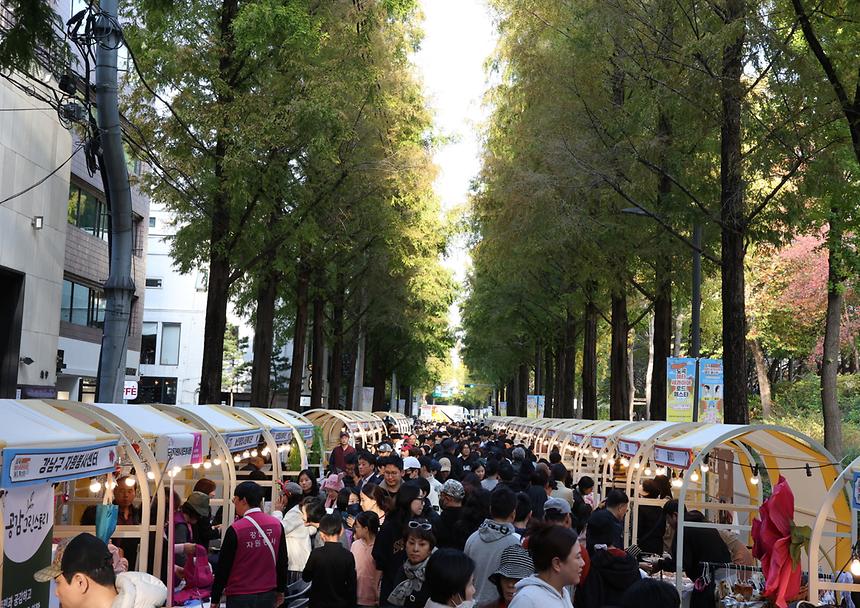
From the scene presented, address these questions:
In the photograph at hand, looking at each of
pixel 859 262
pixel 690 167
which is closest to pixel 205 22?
pixel 690 167

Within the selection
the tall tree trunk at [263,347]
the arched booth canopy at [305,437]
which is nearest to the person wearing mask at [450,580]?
the arched booth canopy at [305,437]

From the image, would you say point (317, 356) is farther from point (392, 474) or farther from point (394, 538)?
point (394, 538)

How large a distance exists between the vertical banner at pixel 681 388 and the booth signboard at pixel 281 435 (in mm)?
7844

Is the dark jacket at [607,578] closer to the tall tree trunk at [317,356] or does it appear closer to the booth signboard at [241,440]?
the booth signboard at [241,440]

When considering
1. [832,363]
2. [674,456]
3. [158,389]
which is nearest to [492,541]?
[674,456]

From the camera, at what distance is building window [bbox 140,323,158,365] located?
69188mm

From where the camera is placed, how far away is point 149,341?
6956 centimetres

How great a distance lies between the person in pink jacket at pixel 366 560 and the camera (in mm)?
7809

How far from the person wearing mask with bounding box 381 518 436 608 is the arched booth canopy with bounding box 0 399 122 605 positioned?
2.51 metres

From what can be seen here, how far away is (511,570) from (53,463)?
10.8ft

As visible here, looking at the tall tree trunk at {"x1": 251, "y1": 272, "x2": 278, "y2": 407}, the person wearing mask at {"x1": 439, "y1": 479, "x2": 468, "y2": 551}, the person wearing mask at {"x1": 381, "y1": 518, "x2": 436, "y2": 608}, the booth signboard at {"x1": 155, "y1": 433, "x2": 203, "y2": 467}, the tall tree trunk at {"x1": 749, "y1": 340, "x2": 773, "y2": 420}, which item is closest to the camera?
the person wearing mask at {"x1": 381, "y1": 518, "x2": 436, "y2": 608}

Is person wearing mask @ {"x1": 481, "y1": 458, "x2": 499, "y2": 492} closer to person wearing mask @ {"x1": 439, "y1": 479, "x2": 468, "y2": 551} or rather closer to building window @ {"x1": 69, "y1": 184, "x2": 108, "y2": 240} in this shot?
person wearing mask @ {"x1": 439, "y1": 479, "x2": 468, "y2": 551}

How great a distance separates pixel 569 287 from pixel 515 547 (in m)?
30.0

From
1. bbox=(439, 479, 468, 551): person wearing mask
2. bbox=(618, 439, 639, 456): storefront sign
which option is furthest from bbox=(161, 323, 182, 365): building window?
bbox=(439, 479, 468, 551): person wearing mask
